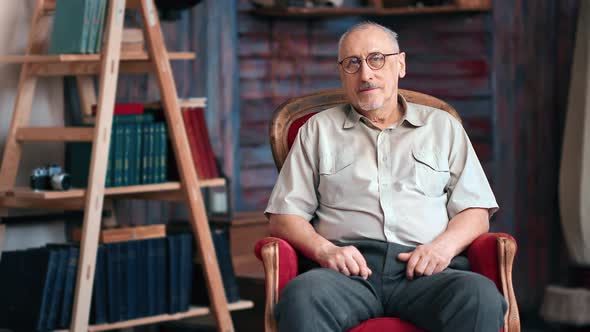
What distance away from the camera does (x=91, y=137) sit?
3.20 metres

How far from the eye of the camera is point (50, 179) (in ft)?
10.7

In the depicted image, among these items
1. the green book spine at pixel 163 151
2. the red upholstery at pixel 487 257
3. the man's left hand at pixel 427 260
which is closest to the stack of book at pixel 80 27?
the green book spine at pixel 163 151

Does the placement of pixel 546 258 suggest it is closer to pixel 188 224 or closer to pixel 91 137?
pixel 188 224

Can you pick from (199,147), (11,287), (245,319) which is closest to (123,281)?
(11,287)

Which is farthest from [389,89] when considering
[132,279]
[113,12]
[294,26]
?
[294,26]

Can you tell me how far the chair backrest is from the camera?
2812 millimetres

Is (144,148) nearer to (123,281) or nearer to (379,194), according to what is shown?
(123,281)

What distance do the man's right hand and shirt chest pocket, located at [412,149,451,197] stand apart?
11.7 inches

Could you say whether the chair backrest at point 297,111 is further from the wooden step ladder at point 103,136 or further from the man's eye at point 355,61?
the wooden step ladder at point 103,136

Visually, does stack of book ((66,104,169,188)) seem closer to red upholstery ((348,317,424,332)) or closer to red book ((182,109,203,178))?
red book ((182,109,203,178))

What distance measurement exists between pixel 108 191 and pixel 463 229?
139 cm

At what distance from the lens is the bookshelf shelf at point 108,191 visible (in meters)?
3.16

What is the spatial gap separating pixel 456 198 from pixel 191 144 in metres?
1.39

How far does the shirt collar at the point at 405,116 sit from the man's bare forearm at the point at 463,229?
31 cm
